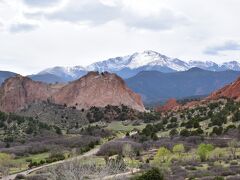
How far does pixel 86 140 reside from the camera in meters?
128

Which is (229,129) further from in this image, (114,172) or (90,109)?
(90,109)

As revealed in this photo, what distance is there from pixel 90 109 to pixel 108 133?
45543 millimetres

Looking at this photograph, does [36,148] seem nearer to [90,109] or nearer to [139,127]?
[139,127]

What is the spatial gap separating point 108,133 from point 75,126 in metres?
27.7

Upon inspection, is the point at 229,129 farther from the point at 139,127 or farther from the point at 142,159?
the point at 139,127

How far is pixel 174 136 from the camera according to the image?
363 ft

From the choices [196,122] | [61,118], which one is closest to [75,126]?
[61,118]

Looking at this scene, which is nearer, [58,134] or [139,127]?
[58,134]

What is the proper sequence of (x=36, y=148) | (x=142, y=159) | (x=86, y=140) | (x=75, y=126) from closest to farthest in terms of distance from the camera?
1. (x=142, y=159)
2. (x=36, y=148)
3. (x=86, y=140)
4. (x=75, y=126)

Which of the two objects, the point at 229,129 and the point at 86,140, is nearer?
the point at 229,129

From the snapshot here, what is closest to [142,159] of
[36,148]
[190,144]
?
[190,144]

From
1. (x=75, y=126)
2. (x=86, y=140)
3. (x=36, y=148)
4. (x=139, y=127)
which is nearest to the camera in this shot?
(x=36, y=148)

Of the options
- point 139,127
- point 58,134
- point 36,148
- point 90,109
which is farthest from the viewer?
point 90,109

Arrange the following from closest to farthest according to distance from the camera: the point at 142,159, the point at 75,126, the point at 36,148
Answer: the point at 142,159 < the point at 36,148 < the point at 75,126
